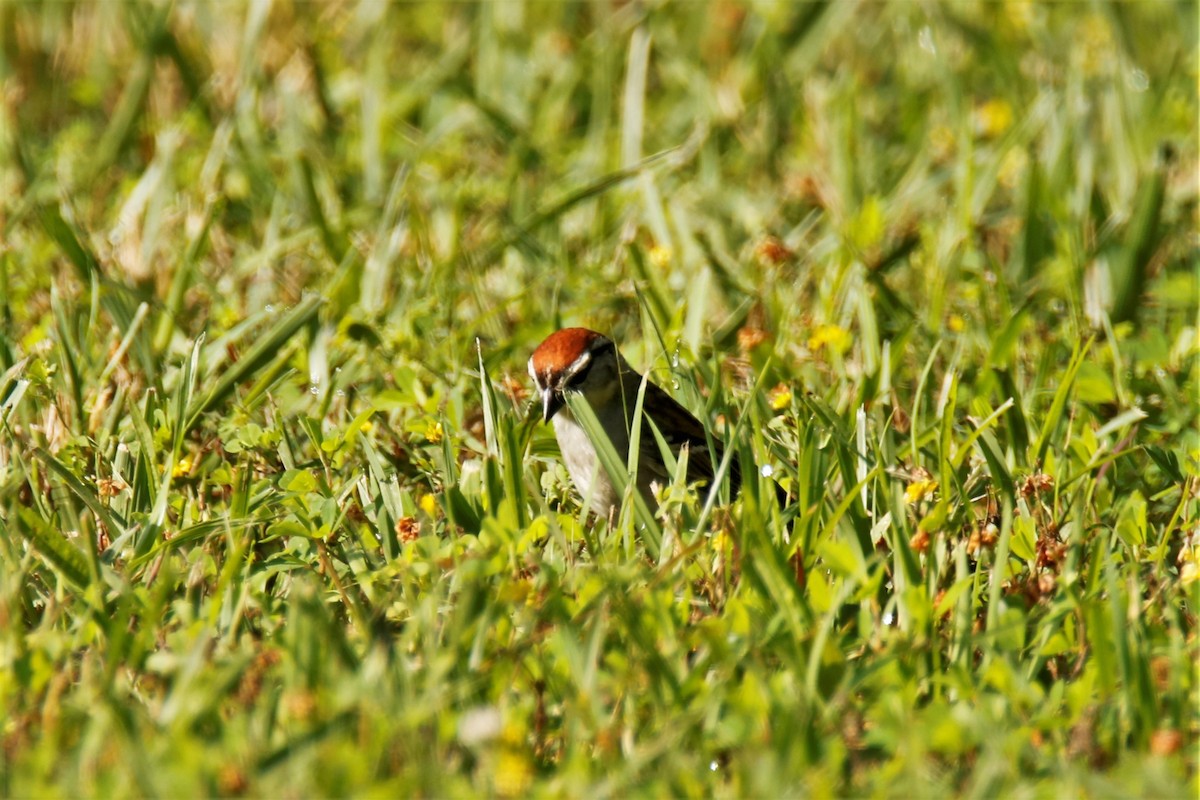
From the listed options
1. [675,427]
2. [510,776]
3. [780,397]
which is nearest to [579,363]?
[675,427]

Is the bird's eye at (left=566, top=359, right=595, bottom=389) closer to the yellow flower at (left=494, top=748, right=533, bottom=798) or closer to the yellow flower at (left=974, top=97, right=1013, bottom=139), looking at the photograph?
the yellow flower at (left=494, top=748, right=533, bottom=798)

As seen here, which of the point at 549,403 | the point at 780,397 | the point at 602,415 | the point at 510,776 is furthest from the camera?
the point at 602,415

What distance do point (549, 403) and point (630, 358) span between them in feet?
2.66

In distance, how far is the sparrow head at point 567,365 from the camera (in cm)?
390

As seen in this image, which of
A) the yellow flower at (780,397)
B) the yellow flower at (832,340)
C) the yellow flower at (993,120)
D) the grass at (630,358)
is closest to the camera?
the grass at (630,358)

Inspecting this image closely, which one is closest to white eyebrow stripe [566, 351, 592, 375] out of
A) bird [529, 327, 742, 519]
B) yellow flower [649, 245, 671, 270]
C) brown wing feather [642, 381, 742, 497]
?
bird [529, 327, 742, 519]

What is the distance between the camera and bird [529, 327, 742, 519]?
12.6 feet

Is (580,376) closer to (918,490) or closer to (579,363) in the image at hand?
(579,363)

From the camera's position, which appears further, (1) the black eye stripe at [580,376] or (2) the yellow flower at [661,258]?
(2) the yellow flower at [661,258]

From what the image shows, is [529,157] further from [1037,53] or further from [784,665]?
[784,665]

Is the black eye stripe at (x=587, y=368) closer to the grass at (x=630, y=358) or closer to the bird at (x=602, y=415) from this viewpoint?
the bird at (x=602, y=415)

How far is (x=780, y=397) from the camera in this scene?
13.1 ft

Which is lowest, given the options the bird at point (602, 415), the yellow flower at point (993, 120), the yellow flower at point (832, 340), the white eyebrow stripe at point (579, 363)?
the yellow flower at point (993, 120)

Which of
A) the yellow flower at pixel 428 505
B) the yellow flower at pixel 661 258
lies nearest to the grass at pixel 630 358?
the yellow flower at pixel 428 505
